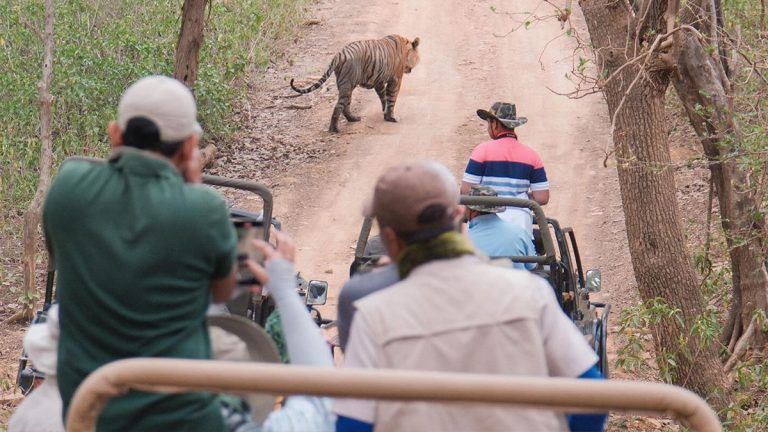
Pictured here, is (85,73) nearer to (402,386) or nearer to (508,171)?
(508,171)

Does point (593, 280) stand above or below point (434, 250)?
below

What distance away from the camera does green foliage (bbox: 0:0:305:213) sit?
11719mm

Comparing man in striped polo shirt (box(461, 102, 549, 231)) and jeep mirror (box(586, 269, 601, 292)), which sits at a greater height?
man in striped polo shirt (box(461, 102, 549, 231))

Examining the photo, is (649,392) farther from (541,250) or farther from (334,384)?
(541,250)

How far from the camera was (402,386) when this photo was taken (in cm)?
202

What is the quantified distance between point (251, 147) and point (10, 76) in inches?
120

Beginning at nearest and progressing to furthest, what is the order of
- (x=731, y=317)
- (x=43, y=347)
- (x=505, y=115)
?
1. (x=43, y=347)
2. (x=505, y=115)
3. (x=731, y=317)

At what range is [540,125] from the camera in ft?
50.0

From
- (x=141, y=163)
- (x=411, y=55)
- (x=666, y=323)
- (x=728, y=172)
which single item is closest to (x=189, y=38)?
(x=411, y=55)

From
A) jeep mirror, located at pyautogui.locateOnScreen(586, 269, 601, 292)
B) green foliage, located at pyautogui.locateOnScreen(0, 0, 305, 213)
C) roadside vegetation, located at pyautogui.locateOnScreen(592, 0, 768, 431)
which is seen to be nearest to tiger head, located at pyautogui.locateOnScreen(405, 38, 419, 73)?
green foliage, located at pyautogui.locateOnScreen(0, 0, 305, 213)

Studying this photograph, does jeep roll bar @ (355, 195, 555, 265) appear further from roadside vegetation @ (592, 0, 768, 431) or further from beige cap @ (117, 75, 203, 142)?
→ beige cap @ (117, 75, 203, 142)

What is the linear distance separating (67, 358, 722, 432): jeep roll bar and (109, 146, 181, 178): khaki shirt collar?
0.51 m

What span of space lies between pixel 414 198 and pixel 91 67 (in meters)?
11.1

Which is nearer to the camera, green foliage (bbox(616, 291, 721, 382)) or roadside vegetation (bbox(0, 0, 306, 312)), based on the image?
green foliage (bbox(616, 291, 721, 382))
